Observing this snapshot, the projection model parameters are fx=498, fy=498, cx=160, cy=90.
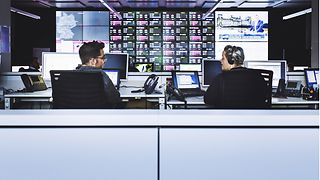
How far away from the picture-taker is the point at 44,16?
13.7 metres

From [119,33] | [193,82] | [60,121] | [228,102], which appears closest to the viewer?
[60,121]

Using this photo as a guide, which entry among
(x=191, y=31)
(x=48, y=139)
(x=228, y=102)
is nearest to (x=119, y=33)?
(x=191, y=31)

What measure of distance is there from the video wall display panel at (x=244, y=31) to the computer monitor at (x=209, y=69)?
25.4ft

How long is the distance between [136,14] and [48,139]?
40.5 feet

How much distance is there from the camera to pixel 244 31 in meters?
13.4

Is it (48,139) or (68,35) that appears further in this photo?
(68,35)

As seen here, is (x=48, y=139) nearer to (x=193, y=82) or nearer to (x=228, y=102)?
(x=228, y=102)

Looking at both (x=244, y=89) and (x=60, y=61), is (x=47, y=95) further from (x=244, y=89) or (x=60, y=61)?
(x=244, y=89)

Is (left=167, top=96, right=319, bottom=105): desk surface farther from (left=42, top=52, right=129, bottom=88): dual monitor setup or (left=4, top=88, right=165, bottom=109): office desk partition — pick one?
(left=42, top=52, right=129, bottom=88): dual monitor setup

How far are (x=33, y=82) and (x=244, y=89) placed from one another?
274cm

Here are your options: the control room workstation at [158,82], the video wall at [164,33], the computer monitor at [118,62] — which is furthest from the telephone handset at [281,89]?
the video wall at [164,33]

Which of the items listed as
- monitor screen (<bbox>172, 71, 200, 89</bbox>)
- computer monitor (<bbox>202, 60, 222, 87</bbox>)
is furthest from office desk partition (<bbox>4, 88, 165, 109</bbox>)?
computer monitor (<bbox>202, 60, 222, 87</bbox>)

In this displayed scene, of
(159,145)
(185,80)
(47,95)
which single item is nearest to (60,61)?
(47,95)

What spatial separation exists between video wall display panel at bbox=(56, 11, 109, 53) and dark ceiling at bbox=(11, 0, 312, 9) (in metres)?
0.24
